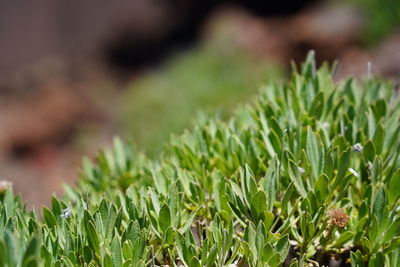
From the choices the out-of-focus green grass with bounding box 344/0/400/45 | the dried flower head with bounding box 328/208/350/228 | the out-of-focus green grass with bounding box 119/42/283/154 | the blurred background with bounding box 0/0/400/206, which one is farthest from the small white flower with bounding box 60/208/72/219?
the out-of-focus green grass with bounding box 344/0/400/45

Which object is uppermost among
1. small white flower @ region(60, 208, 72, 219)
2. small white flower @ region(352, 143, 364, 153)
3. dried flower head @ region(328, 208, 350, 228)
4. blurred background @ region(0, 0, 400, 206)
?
blurred background @ region(0, 0, 400, 206)

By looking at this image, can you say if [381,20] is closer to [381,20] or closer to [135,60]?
[381,20]

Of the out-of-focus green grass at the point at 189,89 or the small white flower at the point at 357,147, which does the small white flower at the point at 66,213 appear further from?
the out-of-focus green grass at the point at 189,89

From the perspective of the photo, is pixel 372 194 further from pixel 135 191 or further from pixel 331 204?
pixel 135 191

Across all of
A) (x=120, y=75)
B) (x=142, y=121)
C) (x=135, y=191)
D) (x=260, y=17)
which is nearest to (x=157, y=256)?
(x=135, y=191)

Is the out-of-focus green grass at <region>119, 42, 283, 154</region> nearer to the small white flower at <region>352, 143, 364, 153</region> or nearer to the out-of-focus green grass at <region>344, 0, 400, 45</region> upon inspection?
the out-of-focus green grass at <region>344, 0, 400, 45</region>

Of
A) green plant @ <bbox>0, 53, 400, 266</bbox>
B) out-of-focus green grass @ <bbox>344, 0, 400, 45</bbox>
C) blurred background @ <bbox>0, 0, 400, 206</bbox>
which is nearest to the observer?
green plant @ <bbox>0, 53, 400, 266</bbox>

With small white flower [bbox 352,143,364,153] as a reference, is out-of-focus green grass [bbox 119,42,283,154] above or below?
above

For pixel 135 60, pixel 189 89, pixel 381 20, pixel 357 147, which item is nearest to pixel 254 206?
pixel 357 147
